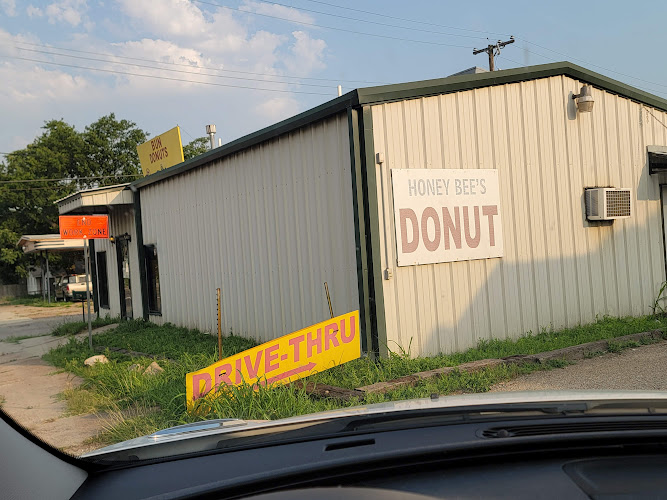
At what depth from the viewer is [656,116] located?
37.8 feet

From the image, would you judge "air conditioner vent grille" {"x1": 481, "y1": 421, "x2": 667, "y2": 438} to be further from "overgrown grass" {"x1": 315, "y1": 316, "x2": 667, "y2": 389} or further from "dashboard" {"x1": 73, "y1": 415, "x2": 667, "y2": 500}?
"overgrown grass" {"x1": 315, "y1": 316, "x2": 667, "y2": 389}

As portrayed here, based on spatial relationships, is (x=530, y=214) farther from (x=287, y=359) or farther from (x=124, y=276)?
(x=124, y=276)

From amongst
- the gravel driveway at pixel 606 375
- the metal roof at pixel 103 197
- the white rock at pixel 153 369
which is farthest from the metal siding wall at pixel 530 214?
the metal roof at pixel 103 197

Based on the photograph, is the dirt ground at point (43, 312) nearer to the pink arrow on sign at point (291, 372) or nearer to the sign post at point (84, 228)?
the sign post at point (84, 228)

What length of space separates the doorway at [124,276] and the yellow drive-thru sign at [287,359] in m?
11.1

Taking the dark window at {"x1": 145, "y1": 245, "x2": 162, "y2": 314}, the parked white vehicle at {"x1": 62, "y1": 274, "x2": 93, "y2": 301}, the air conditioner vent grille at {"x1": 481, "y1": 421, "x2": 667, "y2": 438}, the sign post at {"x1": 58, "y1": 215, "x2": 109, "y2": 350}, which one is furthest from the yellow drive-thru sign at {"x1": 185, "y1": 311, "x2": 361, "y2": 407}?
the parked white vehicle at {"x1": 62, "y1": 274, "x2": 93, "y2": 301}

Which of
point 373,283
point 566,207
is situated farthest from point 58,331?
point 566,207

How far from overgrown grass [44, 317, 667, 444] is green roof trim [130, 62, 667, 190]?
3.32 metres

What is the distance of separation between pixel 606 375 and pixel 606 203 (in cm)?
386

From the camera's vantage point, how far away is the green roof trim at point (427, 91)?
8086mm

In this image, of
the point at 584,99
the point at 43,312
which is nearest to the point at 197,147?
the point at 43,312

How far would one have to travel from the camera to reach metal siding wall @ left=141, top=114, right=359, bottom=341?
343 inches

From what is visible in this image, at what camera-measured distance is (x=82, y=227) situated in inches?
464

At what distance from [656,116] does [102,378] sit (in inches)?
412
